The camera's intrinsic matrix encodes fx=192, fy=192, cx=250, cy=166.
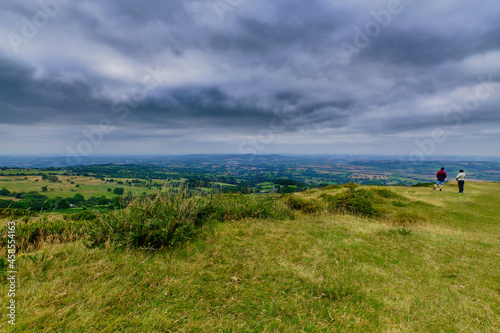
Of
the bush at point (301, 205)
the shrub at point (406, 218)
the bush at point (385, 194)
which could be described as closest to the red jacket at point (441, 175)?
the bush at point (385, 194)

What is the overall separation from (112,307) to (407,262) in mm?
6603

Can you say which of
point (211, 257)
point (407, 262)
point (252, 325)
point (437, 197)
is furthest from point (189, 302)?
point (437, 197)

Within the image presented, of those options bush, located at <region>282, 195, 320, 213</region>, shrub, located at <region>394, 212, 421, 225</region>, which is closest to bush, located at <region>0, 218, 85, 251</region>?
bush, located at <region>282, 195, 320, 213</region>

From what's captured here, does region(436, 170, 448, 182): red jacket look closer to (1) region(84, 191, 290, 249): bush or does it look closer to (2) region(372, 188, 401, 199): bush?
(2) region(372, 188, 401, 199): bush

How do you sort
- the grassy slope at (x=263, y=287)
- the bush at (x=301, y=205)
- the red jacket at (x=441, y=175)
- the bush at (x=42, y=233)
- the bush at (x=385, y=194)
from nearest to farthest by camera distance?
the grassy slope at (x=263, y=287)
the bush at (x=42, y=233)
the bush at (x=301, y=205)
the bush at (x=385, y=194)
the red jacket at (x=441, y=175)

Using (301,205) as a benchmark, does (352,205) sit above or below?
below

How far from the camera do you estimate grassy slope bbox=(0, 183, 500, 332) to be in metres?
2.79

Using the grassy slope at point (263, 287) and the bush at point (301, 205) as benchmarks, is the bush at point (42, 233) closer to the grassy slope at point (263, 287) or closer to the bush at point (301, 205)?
the grassy slope at point (263, 287)

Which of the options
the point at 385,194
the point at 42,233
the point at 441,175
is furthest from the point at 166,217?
the point at 441,175

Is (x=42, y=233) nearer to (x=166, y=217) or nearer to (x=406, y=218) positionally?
(x=166, y=217)

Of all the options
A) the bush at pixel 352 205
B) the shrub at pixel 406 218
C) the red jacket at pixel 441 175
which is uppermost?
the red jacket at pixel 441 175

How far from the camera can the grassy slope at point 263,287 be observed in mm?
2791

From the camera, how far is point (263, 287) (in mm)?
3697

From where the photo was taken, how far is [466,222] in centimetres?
941
